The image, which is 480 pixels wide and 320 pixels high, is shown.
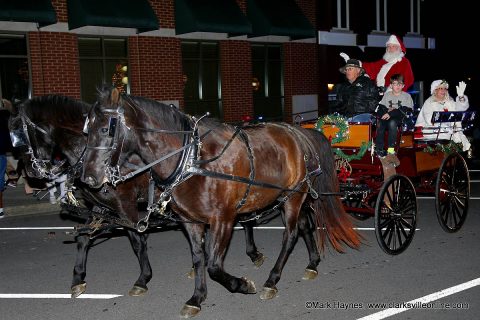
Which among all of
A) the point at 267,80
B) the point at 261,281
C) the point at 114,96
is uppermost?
the point at 267,80

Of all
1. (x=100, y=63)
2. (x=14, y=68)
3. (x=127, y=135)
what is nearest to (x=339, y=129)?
(x=127, y=135)

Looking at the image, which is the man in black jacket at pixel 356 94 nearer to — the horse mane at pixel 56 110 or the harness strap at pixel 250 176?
the harness strap at pixel 250 176

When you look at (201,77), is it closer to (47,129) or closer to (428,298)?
(47,129)

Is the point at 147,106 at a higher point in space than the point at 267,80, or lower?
lower

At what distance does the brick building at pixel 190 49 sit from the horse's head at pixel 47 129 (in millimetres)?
6275

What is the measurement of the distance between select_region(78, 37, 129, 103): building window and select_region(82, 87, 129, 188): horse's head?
394 inches

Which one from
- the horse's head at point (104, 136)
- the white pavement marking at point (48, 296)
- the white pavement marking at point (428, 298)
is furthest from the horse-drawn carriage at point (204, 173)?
the white pavement marking at point (428, 298)

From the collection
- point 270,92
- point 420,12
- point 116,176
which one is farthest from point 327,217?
point 420,12

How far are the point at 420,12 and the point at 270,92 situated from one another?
986 centimetres

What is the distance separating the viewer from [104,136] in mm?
4848

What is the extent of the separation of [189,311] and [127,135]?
1.83m

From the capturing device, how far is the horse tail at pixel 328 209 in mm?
6984

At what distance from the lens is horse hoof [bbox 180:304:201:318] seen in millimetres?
5400

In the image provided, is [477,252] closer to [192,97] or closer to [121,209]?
[121,209]
